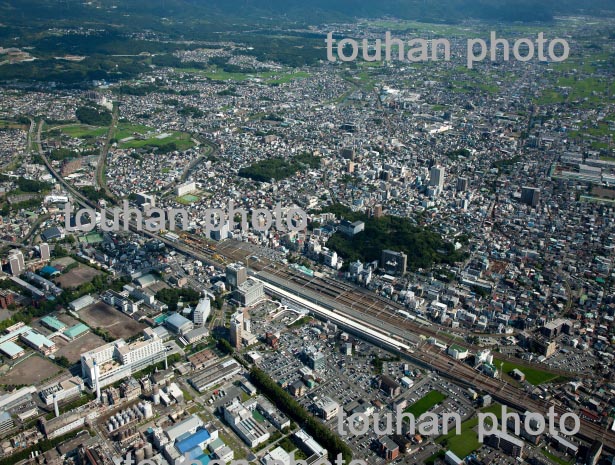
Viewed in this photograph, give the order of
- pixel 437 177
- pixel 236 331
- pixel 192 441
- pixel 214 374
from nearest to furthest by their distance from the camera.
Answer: pixel 192 441, pixel 214 374, pixel 236 331, pixel 437 177

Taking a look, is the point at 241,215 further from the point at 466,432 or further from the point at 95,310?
the point at 466,432

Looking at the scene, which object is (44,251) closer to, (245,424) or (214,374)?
(214,374)

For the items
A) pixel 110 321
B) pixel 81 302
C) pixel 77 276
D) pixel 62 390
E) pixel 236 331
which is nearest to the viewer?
pixel 62 390

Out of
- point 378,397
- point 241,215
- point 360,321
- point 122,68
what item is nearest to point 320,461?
point 378,397

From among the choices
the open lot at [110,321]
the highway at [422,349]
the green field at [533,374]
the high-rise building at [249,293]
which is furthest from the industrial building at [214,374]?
the green field at [533,374]

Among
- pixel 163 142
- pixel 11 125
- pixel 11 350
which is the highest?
pixel 11 125

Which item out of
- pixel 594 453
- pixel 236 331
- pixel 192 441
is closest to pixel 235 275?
A: pixel 236 331
